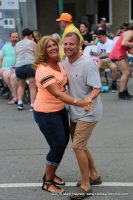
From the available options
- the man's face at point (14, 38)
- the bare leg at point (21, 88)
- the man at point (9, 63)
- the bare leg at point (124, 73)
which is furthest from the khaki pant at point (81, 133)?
the man's face at point (14, 38)

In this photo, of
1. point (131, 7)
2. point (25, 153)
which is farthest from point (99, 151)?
point (131, 7)

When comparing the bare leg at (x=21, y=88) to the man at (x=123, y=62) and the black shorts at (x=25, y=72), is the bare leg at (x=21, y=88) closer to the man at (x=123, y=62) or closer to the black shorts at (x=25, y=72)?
the black shorts at (x=25, y=72)

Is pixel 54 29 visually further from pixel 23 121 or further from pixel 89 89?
pixel 89 89

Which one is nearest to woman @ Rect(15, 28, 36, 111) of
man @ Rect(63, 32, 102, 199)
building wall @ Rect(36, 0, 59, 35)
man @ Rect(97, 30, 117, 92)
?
man @ Rect(97, 30, 117, 92)

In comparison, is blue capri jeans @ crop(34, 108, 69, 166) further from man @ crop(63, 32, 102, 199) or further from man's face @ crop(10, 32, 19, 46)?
man's face @ crop(10, 32, 19, 46)

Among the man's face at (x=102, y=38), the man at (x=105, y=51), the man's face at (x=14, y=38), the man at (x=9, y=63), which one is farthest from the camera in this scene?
the man's face at (x=102, y=38)

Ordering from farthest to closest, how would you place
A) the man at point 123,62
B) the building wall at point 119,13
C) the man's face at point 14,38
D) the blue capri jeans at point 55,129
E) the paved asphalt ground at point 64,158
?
1. the building wall at point 119,13
2. the man's face at point 14,38
3. the man at point 123,62
4. the paved asphalt ground at point 64,158
5. the blue capri jeans at point 55,129

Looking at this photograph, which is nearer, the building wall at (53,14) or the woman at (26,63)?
the woman at (26,63)

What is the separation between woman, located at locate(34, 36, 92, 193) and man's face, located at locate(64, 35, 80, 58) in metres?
0.11

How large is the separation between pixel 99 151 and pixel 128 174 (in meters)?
1.00

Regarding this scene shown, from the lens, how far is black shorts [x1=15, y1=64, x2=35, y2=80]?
30.3 feet

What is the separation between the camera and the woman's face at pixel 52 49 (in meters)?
4.72

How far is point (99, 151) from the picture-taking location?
21.1 feet

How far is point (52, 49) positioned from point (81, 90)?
19.6 inches
